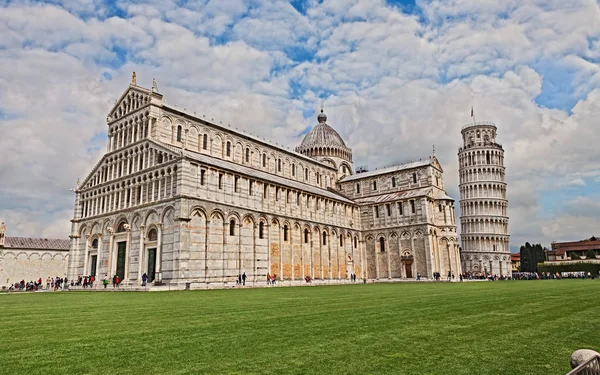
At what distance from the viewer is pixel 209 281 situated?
3303 cm

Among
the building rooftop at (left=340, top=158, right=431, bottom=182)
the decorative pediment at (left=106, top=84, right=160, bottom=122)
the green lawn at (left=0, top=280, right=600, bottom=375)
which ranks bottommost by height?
the green lawn at (left=0, top=280, right=600, bottom=375)

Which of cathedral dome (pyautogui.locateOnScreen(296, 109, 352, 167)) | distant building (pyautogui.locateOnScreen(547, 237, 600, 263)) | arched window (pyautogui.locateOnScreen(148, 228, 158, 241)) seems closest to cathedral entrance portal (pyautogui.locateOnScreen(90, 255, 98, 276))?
arched window (pyautogui.locateOnScreen(148, 228, 158, 241))

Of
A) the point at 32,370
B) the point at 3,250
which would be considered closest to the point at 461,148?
the point at 3,250

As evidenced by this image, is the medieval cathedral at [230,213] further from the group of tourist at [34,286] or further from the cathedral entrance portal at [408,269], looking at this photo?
A: the group of tourist at [34,286]

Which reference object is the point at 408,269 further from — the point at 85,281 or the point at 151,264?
the point at 85,281

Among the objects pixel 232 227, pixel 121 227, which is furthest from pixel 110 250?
pixel 232 227

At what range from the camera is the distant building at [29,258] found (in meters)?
54.0

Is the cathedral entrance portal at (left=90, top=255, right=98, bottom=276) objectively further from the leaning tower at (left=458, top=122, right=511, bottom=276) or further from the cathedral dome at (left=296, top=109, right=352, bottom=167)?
the leaning tower at (left=458, top=122, right=511, bottom=276)

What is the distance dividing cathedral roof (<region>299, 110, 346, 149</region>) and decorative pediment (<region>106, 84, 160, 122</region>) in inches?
1233

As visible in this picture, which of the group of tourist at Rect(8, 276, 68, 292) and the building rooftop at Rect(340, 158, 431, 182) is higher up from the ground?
the building rooftop at Rect(340, 158, 431, 182)

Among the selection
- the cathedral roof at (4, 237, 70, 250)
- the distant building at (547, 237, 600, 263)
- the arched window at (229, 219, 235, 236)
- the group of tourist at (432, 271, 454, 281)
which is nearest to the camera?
the arched window at (229, 219, 235, 236)

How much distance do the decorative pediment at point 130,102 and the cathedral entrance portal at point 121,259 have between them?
12.7 metres

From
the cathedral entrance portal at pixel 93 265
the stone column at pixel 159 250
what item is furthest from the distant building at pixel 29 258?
the stone column at pixel 159 250

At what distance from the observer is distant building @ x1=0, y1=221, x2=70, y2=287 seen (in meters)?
54.0
